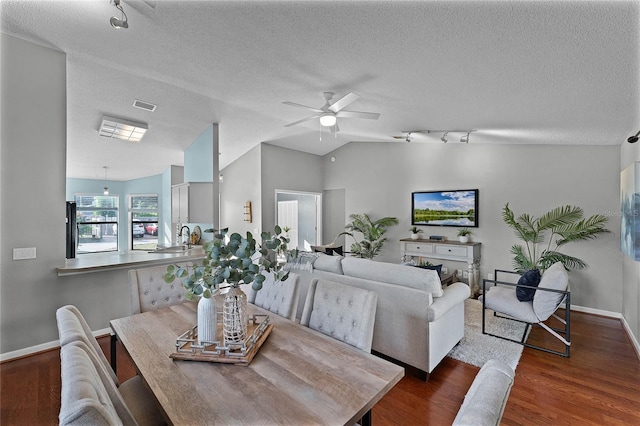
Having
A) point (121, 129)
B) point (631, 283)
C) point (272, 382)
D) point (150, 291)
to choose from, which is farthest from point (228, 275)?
point (631, 283)

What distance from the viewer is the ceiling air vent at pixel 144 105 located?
3.64 metres

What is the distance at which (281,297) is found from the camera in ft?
7.02

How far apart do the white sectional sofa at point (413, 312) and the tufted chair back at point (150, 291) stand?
5.19 ft

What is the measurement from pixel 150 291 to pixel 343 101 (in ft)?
8.05

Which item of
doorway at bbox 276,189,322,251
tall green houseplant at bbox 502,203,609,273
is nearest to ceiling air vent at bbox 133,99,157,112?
doorway at bbox 276,189,322,251

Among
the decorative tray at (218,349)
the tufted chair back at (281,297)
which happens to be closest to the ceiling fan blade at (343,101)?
the tufted chair back at (281,297)

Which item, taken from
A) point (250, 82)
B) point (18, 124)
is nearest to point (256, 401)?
point (250, 82)

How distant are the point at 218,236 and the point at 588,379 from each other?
324 cm

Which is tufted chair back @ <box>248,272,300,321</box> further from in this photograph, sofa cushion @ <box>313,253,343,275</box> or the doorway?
the doorway

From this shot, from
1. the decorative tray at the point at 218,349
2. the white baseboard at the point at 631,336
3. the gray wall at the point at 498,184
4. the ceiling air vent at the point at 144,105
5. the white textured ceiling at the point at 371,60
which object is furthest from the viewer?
the gray wall at the point at 498,184

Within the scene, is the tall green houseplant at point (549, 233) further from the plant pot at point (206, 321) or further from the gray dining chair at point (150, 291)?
the gray dining chair at point (150, 291)

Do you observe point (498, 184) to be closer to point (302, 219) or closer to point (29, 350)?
point (302, 219)

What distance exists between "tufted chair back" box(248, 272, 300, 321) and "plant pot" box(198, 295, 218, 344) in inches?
23.0

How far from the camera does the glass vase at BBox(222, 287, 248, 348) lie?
1469mm
